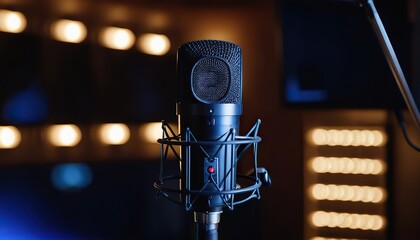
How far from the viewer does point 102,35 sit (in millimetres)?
Result: 1761

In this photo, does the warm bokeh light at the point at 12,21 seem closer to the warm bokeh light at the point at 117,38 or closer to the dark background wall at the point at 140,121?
the dark background wall at the point at 140,121

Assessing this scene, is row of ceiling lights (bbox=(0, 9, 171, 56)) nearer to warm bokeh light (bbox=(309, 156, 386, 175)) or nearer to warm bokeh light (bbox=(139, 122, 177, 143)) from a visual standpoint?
warm bokeh light (bbox=(139, 122, 177, 143))

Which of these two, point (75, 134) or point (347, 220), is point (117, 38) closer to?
point (75, 134)

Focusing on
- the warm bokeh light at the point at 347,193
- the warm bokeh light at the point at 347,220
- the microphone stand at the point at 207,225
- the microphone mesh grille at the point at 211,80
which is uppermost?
the microphone mesh grille at the point at 211,80

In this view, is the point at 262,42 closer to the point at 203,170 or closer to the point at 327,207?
the point at 327,207

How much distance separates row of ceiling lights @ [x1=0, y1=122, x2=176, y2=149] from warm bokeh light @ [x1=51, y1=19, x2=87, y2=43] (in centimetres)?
35

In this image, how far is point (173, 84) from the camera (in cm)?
186

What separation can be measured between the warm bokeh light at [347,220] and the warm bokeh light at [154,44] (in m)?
0.95

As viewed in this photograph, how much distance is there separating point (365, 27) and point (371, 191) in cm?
63

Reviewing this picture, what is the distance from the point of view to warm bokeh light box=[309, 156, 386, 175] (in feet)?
5.38

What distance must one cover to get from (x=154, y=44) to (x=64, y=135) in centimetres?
54

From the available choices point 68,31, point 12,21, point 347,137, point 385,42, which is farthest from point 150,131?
point 385,42

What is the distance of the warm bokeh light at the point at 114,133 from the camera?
1749mm

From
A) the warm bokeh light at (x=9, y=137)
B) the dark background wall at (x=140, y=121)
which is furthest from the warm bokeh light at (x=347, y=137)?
the warm bokeh light at (x=9, y=137)
